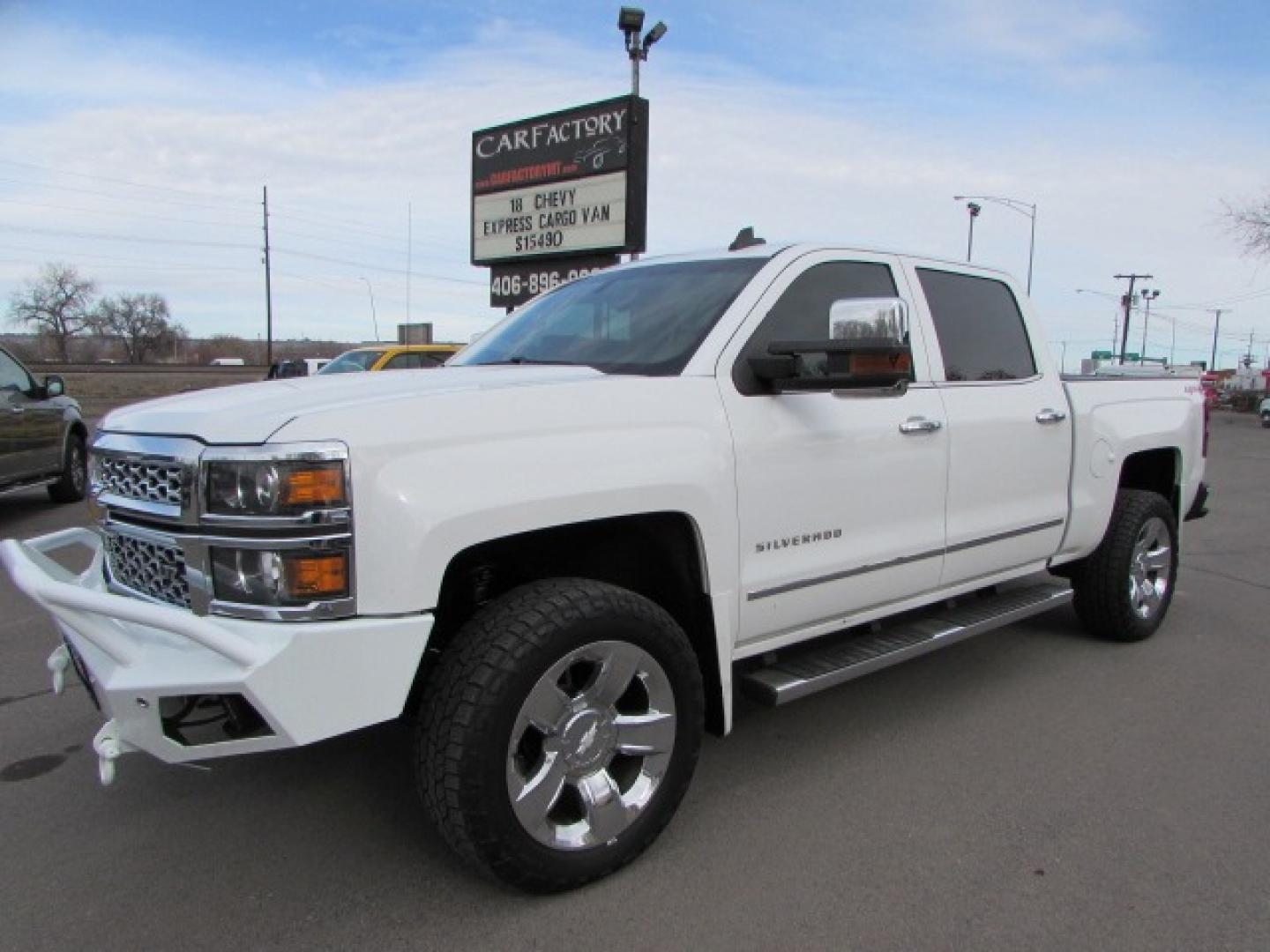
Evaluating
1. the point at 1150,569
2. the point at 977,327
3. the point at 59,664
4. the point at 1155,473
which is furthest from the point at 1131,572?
the point at 59,664

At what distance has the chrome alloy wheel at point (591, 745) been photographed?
269cm

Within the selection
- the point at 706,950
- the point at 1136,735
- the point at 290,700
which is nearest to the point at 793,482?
the point at 706,950

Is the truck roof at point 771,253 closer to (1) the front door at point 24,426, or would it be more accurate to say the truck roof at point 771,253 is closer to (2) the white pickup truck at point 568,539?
(2) the white pickup truck at point 568,539

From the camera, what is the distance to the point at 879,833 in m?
3.19

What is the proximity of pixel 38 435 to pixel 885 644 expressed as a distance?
28.7 ft

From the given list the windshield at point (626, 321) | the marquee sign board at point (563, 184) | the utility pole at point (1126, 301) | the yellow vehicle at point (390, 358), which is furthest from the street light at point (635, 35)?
the utility pole at point (1126, 301)

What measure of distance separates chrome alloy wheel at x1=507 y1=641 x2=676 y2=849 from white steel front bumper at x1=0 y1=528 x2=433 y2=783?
0.42m

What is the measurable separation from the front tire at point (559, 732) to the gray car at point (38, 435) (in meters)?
6.95

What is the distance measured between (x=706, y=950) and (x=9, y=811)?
2.41 meters

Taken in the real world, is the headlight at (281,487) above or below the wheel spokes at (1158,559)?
above

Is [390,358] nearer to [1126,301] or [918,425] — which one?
[918,425]

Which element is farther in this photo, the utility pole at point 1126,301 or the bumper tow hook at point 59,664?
the utility pole at point 1126,301

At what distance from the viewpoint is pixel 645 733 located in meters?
2.90

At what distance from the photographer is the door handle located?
3697 mm
